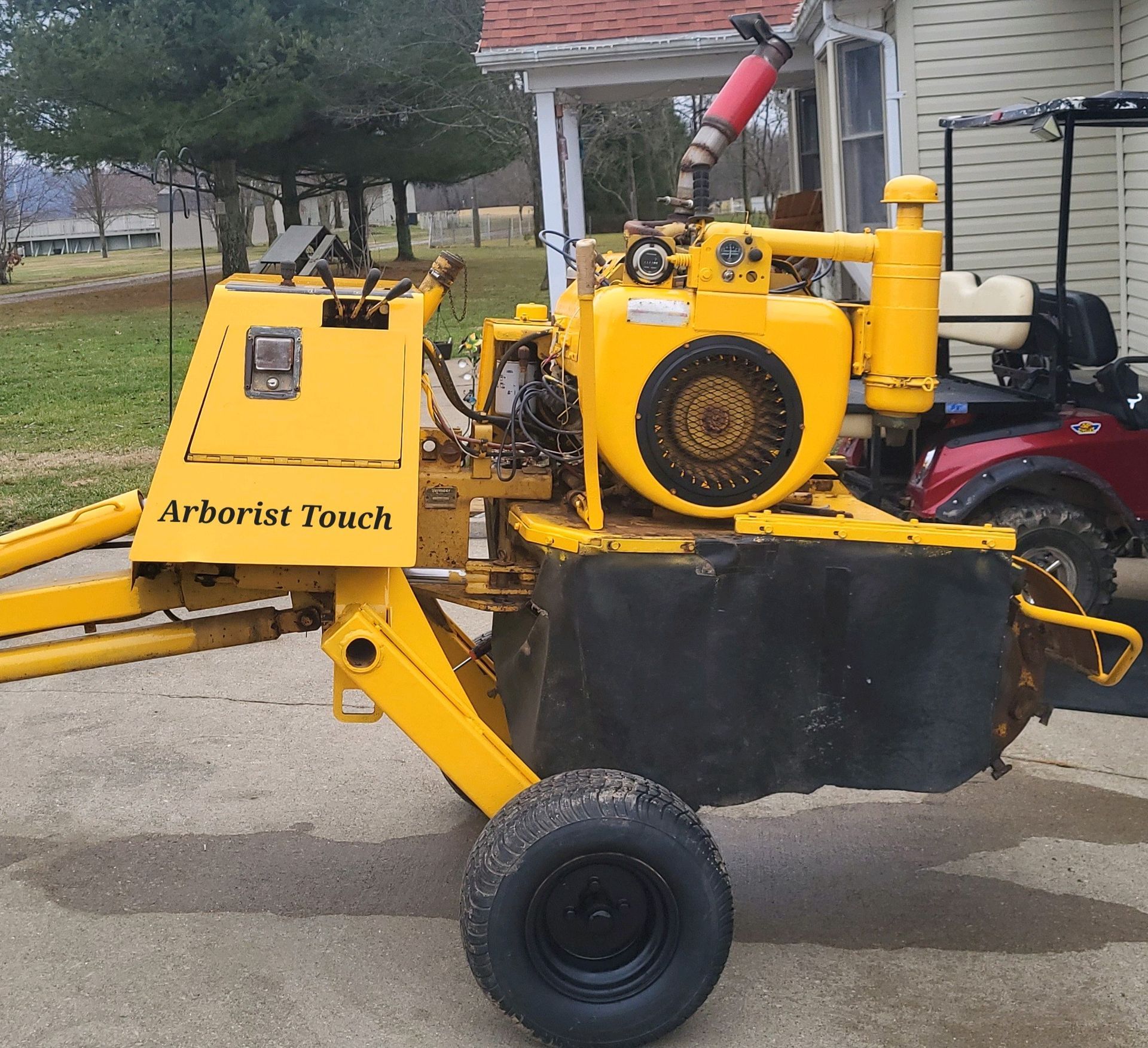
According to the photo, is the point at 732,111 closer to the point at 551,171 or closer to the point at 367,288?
the point at 367,288

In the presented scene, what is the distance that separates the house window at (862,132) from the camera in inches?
432

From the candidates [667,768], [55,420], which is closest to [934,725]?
[667,768]

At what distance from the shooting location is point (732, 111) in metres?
3.91

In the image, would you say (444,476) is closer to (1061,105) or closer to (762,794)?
(762,794)

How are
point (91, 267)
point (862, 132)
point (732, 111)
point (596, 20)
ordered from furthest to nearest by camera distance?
point (91, 267)
point (596, 20)
point (862, 132)
point (732, 111)

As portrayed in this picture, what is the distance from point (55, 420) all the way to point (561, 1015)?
11.4 m

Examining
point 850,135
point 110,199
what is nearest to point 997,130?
point 850,135

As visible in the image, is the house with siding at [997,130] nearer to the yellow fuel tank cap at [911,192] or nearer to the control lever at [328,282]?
the yellow fuel tank cap at [911,192]

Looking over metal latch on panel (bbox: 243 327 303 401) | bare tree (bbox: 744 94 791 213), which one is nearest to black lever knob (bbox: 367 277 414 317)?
metal latch on panel (bbox: 243 327 303 401)

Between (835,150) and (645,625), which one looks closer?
(645,625)

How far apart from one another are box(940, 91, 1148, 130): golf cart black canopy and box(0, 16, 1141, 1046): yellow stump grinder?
307 cm

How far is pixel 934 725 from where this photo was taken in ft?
11.5

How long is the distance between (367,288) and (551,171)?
11.2 m

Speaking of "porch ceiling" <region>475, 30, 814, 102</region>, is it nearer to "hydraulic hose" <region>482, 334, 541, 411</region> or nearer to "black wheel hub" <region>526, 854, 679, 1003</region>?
"hydraulic hose" <region>482, 334, 541, 411</region>
